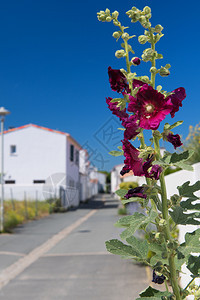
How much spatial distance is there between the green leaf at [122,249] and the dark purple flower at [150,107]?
43 centimetres

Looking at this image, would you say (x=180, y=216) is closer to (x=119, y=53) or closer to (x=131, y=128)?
(x=131, y=128)

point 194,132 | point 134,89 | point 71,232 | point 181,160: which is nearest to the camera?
point 181,160

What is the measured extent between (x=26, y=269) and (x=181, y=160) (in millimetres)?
7544

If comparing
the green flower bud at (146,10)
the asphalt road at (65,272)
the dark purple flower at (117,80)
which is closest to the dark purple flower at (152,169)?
the dark purple flower at (117,80)

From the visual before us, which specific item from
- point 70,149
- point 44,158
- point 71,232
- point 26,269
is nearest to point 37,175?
point 44,158

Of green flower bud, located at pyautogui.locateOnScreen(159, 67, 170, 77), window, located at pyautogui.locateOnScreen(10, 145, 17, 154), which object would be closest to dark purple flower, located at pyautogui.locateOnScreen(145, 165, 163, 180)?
green flower bud, located at pyautogui.locateOnScreen(159, 67, 170, 77)

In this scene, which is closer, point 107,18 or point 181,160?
point 181,160

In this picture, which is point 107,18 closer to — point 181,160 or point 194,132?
point 181,160

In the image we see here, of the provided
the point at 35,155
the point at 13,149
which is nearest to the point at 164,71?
the point at 35,155

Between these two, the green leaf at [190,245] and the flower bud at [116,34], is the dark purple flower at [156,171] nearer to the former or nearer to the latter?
the green leaf at [190,245]

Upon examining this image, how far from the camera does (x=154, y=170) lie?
1.17m

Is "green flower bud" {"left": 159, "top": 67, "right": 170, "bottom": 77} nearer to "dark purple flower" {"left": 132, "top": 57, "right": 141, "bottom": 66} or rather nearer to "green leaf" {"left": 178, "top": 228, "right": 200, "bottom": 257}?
"dark purple flower" {"left": 132, "top": 57, "right": 141, "bottom": 66}

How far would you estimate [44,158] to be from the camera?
2816cm

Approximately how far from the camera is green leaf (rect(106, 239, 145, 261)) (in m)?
1.23
